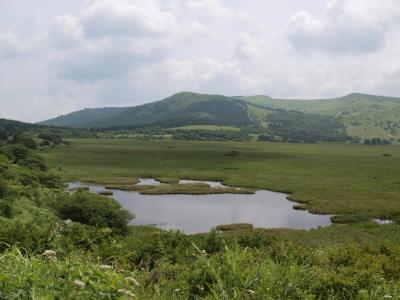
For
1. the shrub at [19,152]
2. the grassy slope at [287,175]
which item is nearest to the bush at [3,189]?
the grassy slope at [287,175]

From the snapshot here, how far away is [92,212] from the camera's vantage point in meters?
41.6

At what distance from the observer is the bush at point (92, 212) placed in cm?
4066

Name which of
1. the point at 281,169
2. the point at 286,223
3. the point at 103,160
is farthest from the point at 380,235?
the point at 103,160

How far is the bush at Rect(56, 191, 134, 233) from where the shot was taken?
40.7 m

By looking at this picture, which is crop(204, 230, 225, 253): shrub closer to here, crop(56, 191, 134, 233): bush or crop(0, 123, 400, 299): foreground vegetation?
→ crop(0, 123, 400, 299): foreground vegetation

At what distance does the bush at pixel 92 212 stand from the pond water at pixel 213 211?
6.67m

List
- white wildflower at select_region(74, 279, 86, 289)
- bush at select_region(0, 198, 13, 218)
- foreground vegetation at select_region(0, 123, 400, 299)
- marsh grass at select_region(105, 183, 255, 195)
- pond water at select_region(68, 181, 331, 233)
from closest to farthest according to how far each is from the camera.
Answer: white wildflower at select_region(74, 279, 86, 289) < foreground vegetation at select_region(0, 123, 400, 299) < bush at select_region(0, 198, 13, 218) < pond water at select_region(68, 181, 331, 233) < marsh grass at select_region(105, 183, 255, 195)

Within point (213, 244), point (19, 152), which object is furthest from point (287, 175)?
point (213, 244)

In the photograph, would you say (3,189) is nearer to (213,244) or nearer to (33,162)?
(213,244)

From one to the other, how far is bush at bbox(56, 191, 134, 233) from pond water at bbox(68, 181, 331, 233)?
6.67 meters

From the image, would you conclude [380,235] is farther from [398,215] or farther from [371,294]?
[371,294]

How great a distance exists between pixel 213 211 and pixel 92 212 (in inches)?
771

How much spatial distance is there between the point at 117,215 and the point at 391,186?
186 feet

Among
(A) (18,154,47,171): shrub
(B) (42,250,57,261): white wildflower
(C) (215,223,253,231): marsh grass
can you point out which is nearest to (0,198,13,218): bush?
(C) (215,223,253,231): marsh grass
